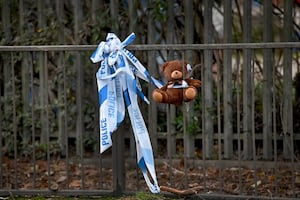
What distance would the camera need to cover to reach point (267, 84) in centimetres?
743

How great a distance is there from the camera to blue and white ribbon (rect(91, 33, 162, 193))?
18.5 ft

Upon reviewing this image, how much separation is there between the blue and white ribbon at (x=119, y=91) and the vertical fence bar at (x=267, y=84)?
83.8 inches

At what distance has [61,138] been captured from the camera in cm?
785

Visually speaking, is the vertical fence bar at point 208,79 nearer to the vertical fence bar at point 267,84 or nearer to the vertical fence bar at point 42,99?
the vertical fence bar at point 267,84

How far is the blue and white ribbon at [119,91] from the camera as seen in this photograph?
5645 millimetres

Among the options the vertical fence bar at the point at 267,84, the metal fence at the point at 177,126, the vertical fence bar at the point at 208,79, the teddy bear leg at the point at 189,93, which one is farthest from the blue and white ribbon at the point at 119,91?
the vertical fence bar at the point at 267,84

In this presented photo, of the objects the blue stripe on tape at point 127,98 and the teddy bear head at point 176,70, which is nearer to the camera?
the teddy bear head at point 176,70

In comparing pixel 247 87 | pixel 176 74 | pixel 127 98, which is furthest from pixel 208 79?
pixel 176 74

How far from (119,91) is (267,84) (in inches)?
91.4

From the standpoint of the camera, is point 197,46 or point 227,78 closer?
point 197,46

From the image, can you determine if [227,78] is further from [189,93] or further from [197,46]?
[189,93]

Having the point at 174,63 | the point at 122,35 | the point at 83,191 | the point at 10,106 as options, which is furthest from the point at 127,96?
the point at 10,106

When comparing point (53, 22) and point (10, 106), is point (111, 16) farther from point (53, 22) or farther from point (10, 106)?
point (10, 106)

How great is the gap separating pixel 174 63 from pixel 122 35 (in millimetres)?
2269
